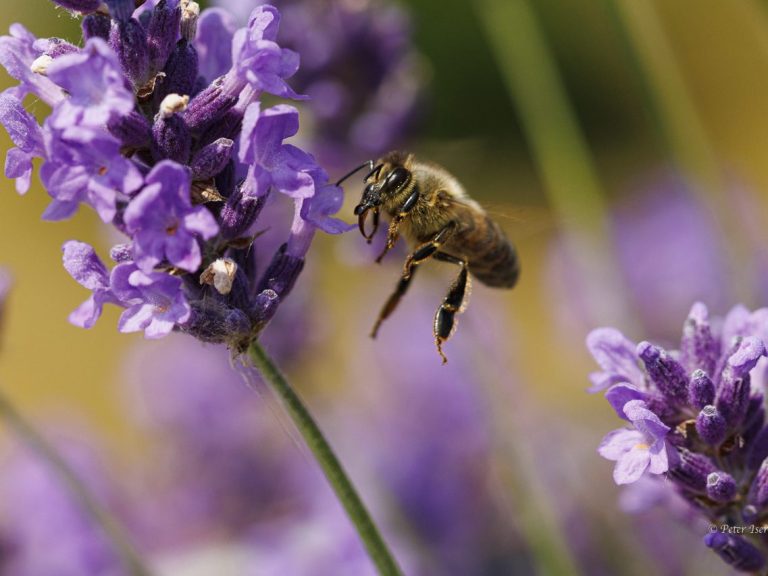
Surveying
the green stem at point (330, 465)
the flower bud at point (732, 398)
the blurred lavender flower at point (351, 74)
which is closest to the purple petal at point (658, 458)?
the flower bud at point (732, 398)

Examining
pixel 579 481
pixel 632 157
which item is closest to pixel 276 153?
pixel 579 481

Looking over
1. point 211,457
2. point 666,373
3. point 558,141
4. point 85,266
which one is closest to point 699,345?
point 666,373

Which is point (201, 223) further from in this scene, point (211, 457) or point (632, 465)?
point (211, 457)

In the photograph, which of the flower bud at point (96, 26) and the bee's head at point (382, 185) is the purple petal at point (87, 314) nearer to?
the flower bud at point (96, 26)

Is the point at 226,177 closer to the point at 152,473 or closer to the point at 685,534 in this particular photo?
the point at 685,534

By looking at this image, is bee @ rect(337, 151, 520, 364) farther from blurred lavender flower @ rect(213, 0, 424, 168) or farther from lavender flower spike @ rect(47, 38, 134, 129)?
blurred lavender flower @ rect(213, 0, 424, 168)

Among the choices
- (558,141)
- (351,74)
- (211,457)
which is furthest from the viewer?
(211,457)

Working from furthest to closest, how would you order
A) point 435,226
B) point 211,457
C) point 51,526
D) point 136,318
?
point 211,457 < point 51,526 < point 435,226 < point 136,318
